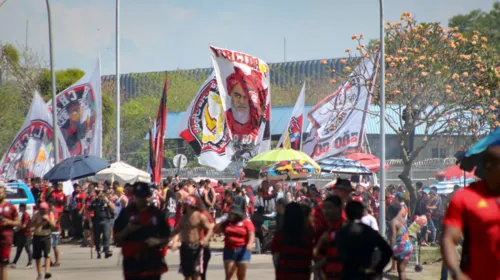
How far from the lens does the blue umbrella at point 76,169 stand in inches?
966

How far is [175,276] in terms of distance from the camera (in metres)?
17.0

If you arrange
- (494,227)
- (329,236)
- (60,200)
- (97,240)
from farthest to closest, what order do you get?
1. (60,200)
2. (97,240)
3. (329,236)
4. (494,227)

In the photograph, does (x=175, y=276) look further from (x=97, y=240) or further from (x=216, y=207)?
(x=216, y=207)

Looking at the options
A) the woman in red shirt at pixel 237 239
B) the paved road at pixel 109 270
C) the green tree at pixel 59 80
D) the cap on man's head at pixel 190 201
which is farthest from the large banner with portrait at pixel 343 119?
the green tree at pixel 59 80

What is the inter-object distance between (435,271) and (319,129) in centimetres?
875

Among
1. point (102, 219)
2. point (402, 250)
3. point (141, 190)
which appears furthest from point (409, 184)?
point (141, 190)

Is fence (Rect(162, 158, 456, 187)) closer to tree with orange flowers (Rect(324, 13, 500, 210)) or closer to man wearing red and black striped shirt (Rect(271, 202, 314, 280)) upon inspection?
tree with orange flowers (Rect(324, 13, 500, 210))

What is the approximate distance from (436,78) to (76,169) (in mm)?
10584

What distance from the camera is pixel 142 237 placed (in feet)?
32.1

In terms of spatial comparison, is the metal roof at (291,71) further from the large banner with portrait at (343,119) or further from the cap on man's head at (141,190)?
the cap on man's head at (141,190)

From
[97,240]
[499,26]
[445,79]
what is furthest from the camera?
[499,26]

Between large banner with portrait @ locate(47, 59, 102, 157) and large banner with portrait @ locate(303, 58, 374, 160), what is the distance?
758cm

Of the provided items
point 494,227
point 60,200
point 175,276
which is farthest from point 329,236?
point 60,200

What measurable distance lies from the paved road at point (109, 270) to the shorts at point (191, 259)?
4.64 meters
